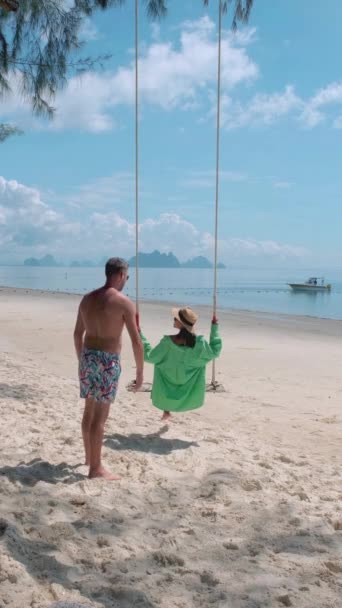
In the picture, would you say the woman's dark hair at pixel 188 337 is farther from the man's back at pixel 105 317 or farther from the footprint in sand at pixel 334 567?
the footprint in sand at pixel 334 567

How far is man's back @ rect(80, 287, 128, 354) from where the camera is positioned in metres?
3.59

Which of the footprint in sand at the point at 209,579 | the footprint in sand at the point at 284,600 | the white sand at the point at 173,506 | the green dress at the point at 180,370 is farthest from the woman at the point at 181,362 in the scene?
the footprint in sand at the point at 284,600

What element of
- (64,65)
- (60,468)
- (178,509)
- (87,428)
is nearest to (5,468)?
(60,468)

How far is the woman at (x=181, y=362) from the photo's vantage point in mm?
4934

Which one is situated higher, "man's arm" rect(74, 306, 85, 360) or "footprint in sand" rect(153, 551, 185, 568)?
"man's arm" rect(74, 306, 85, 360)

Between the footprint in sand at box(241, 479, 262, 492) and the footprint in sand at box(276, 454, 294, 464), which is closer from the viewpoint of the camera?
the footprint in sand at box(241, 479, 262, 492)

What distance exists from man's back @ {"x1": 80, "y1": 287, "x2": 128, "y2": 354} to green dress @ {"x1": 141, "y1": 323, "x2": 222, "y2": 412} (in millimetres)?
1376

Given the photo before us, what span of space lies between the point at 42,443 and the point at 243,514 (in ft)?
6.01

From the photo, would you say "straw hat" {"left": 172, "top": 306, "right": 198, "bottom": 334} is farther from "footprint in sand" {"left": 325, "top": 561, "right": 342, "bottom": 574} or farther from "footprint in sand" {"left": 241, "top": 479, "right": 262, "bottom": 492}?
"footprint in sand" {"left": 325, "top": 561, "right": 342, "bottom": 574}

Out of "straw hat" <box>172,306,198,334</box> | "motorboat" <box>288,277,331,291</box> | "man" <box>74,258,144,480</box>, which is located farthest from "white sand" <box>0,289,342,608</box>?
"motorboat" <box>288,277,331,291</box>

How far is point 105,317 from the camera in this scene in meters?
3.58

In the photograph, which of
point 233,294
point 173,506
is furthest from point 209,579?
point 233,294

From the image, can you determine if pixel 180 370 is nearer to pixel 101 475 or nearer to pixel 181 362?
pixel 181 362

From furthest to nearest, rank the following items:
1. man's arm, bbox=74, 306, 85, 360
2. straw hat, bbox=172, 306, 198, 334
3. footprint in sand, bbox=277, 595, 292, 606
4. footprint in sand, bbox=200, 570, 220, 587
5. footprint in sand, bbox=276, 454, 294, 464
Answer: straw hat, bbox=172, 306, 198, 334 → footprint in sand, bbox=276, 454, 294, 464 → man's arm, bbox=74, 306, 85, 360 → footprint in sand, bbox=200, 570, 220, 587 → footprint in sand, bbox=277, 595, 292, 606
